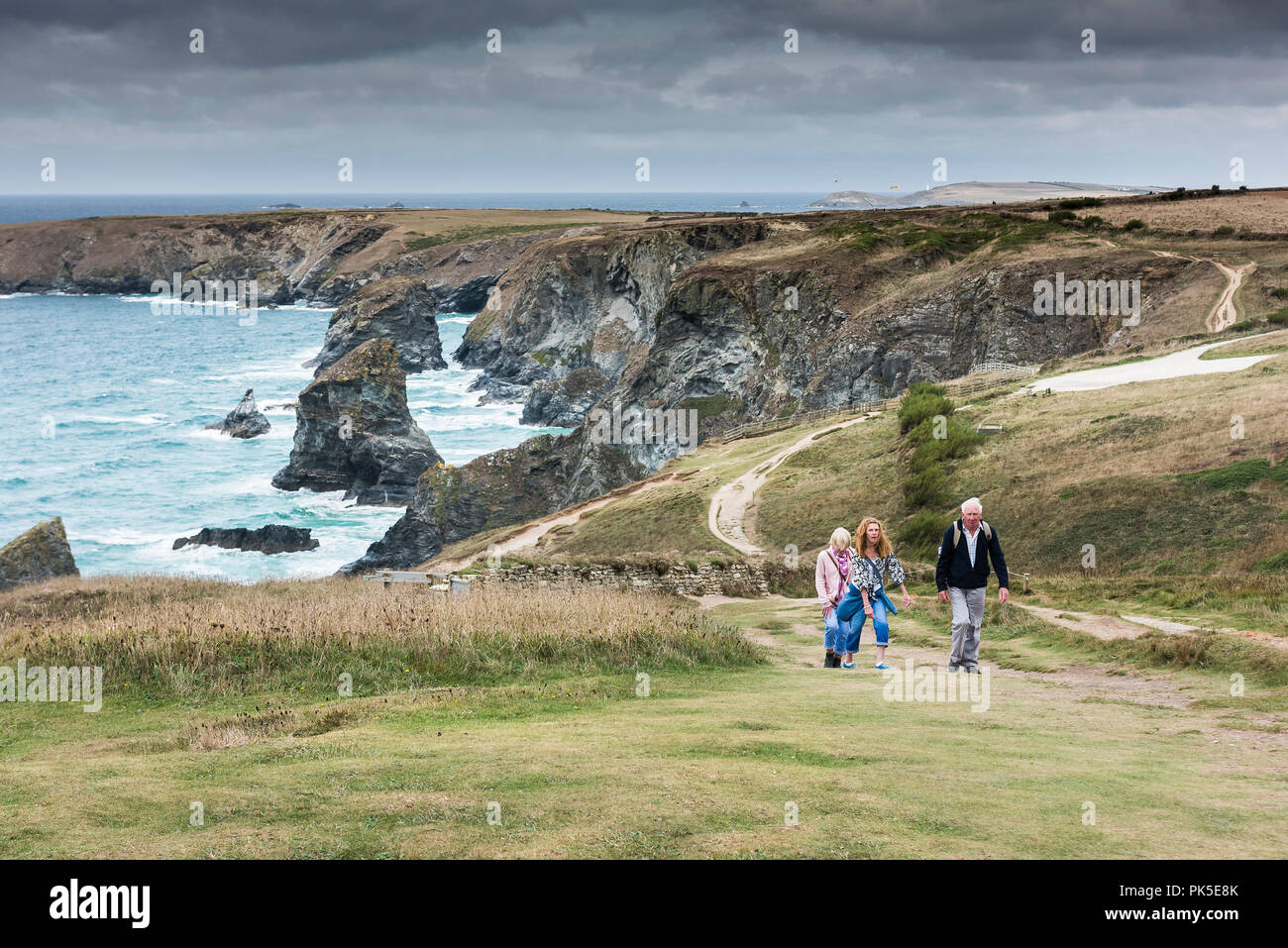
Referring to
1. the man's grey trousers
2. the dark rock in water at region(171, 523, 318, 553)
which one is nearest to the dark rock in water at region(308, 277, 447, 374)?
the dark rock in water at region(171, 523, 318, 553)

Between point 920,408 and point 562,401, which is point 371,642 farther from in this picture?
point 562,401

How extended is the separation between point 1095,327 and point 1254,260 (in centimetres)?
1101

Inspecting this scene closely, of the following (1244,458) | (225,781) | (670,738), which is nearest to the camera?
(225,781)

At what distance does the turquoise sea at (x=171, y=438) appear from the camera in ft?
195

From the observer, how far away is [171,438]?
3344 inches

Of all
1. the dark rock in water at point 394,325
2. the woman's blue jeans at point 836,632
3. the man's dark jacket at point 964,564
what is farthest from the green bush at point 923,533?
the dark rock in water at point 394,325

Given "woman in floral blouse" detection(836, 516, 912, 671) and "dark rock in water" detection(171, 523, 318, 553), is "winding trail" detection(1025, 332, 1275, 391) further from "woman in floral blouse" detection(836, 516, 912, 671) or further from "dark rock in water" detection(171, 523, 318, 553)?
"dark rock in water" detection(171, 523, 318, 553)

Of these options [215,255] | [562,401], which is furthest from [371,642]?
[215,255]

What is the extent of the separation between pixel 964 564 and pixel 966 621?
93cm

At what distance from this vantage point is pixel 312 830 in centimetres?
746

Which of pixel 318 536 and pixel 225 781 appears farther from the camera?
pixel 318 536

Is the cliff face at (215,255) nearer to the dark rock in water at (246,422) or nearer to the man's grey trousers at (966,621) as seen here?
the dark rock in water at (246,422)
